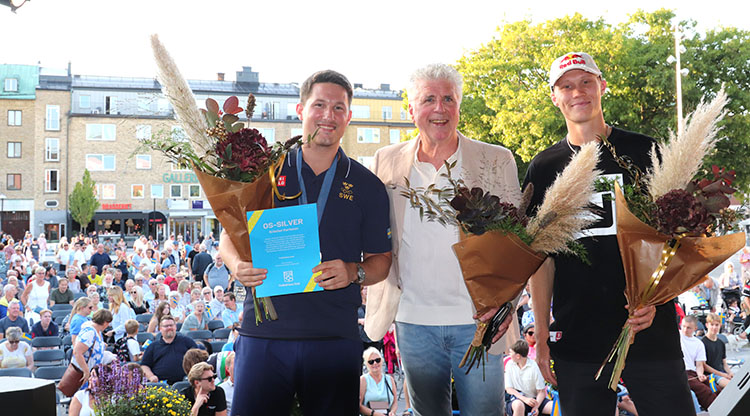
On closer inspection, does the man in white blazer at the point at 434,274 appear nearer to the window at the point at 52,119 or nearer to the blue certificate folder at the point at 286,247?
the blue certificate folder at the point at 286,247

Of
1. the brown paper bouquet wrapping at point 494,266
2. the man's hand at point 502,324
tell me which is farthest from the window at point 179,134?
the man's hand at point 502,324

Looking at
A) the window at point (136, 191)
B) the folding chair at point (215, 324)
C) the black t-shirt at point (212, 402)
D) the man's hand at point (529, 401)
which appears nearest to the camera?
the black t-shirt at point (212, 402)

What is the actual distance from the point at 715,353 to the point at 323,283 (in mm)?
8702

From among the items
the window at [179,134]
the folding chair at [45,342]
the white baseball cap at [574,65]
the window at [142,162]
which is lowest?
the folding chair at [45,342]

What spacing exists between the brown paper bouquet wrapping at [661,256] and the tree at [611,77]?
19.3 metres

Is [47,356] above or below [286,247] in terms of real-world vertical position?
below

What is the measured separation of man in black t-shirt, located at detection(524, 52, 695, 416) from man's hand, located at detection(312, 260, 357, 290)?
82 centimetres

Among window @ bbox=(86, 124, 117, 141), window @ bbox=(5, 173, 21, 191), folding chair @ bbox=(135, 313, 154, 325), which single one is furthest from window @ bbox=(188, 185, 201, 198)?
folding chair @ bbox=(135, 313, 154, 325)

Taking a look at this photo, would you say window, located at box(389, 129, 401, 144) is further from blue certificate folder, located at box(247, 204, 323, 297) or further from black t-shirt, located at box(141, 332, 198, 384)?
blue certificate folder, located at box(247, 204, 323, 297)

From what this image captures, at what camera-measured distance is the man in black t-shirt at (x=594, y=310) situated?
2689 mm

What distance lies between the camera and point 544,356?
2.96m

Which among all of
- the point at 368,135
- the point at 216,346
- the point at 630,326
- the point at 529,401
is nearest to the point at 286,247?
the point at 630,326

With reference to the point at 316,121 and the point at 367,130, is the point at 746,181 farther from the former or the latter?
the point at 367,130

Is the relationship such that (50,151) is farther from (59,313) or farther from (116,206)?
(59,313)
